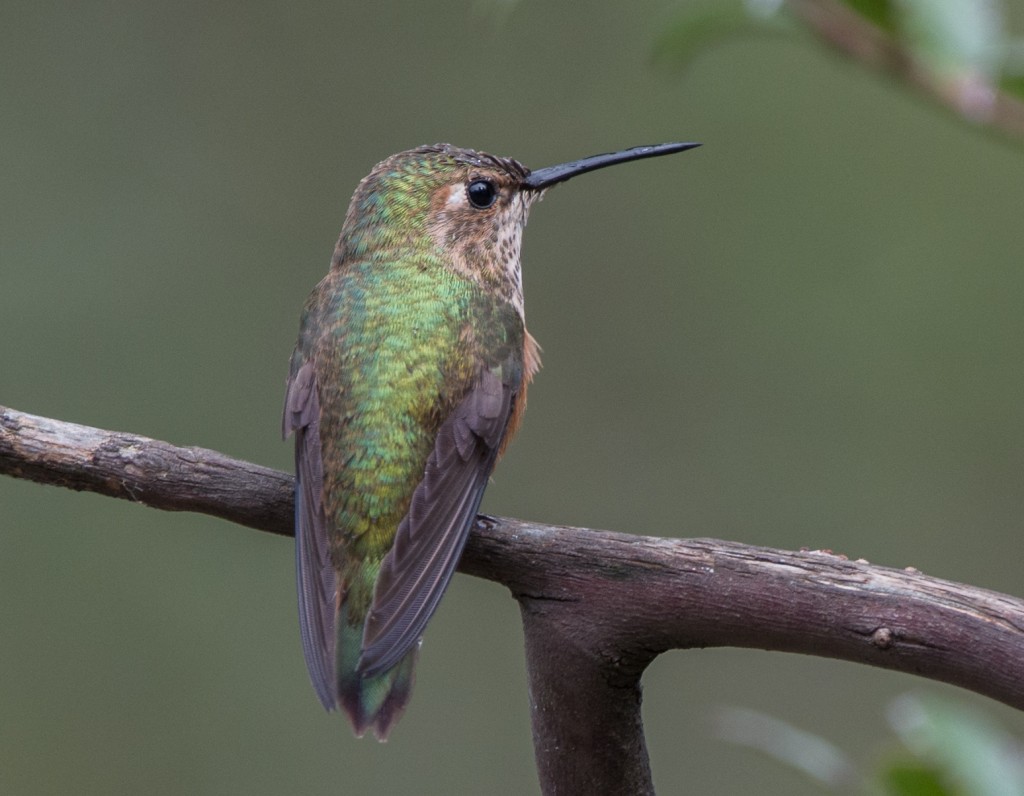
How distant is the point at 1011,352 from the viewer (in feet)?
19.0

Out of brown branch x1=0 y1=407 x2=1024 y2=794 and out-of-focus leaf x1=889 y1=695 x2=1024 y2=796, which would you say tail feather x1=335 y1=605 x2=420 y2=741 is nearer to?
brown branch x1=0 y1=407 x2=1024 y2=794

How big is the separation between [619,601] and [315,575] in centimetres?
59

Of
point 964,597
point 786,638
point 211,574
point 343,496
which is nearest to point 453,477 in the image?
point 343,496

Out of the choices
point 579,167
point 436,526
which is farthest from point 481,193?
point 436,526

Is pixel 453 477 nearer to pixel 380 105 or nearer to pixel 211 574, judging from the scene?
pixel 211 574

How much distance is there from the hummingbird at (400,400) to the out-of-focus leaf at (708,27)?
66 cm

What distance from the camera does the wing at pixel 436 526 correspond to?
2.30m

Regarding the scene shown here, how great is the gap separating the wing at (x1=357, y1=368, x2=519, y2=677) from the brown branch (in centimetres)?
6

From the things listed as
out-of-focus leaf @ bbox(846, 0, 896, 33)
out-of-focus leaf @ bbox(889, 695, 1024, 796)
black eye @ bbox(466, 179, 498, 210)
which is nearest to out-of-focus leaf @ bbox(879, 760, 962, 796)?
out-of-focus leaf @ bbox(889, 695, 1024, 796)

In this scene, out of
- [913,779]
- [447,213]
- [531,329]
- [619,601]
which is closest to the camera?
[913,779]

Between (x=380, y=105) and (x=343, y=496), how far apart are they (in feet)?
13.6

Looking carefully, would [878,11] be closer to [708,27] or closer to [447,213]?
[708,27]

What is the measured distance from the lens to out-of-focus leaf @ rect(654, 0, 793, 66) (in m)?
→ 2.53

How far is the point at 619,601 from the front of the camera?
6.88 ft
